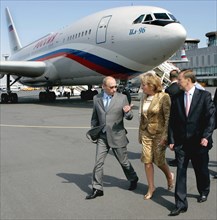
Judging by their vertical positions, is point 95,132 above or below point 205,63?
above

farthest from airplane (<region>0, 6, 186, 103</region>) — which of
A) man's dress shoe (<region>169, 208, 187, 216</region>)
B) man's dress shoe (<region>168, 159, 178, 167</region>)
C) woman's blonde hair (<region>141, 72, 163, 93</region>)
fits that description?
man's dress shoe (<region>169, 208, 187, 216</region>)

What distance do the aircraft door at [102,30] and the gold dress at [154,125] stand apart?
13.1 m

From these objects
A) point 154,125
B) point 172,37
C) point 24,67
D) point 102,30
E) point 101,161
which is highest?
point 102,30

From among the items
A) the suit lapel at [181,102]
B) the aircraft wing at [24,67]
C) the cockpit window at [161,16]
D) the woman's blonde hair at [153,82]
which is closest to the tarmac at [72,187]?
the suit lapel at [181,102]

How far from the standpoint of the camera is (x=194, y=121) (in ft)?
14.1

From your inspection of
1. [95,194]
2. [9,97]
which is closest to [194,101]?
[95,194]

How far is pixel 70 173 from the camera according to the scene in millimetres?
6242

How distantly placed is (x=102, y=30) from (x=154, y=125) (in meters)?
13.7

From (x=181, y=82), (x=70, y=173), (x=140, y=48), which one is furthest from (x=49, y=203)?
(x=140, y=48)

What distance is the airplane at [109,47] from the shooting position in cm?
1565

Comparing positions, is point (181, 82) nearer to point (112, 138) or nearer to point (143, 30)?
point (112, 138)

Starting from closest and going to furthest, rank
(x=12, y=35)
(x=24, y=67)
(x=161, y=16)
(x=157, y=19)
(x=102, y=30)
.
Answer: (x=157, y=19)
(x=161, y=16)
(x=102, y=30)
(x=24, y=67)
(x=12, y=35)

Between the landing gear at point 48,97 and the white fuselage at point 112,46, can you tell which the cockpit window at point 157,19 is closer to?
the white fuselage at point 112,46

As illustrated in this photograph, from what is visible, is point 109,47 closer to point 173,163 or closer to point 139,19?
point 139,19
